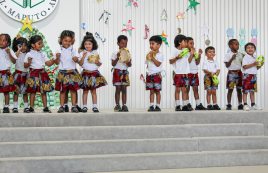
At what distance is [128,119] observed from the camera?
7.65m

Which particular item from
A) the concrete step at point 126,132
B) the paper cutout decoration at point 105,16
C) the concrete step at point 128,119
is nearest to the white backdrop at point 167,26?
the paper cutout decoration at point 105,16

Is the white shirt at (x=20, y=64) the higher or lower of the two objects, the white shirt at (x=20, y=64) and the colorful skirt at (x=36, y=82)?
the higher

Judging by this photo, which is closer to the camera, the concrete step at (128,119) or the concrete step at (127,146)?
the concrete step at (127,146)

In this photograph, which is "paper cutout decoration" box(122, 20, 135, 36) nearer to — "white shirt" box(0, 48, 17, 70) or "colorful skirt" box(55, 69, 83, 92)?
"colorful skirt" box(55, 69, 83, 92)

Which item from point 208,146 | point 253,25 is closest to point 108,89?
point 253,25

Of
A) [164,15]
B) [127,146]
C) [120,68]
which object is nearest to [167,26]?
[164,15]

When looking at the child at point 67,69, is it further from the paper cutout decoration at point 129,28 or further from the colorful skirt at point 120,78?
the paper cutout decoration at point 129,28

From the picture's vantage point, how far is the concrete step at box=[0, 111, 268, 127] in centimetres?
733

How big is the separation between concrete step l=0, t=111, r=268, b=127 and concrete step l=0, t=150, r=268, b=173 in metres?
0.91

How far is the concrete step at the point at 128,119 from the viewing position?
7.33 metres

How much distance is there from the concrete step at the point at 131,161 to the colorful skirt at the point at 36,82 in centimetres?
212

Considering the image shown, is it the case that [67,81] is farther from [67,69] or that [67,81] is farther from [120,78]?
[120,78]

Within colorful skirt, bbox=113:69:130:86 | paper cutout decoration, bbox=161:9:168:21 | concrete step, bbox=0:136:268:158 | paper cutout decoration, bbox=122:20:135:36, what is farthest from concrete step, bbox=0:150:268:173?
paper cutout decoration, bbox=161:9:168:21

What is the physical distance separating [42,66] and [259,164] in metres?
3.73
